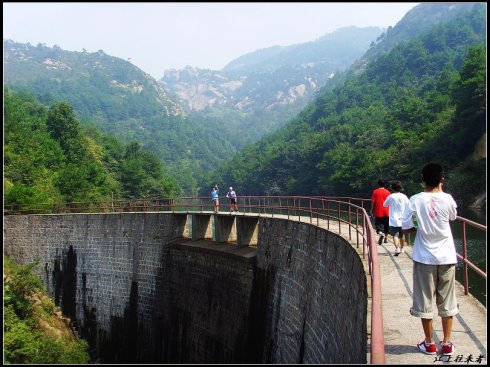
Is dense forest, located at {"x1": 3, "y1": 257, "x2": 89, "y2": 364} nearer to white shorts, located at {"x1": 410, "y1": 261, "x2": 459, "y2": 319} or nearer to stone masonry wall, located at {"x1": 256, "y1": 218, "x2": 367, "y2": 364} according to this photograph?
stone masonry wall, located at {"x1": 256, "y1": 218, "x2": 367, "y2": 364}

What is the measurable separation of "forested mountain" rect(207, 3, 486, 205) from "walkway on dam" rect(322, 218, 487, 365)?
120 feet

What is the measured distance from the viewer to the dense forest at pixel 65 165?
42438 mm

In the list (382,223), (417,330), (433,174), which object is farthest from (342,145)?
(433,174)

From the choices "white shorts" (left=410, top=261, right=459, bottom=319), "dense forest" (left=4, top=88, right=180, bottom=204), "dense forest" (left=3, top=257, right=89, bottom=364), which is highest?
"white shorts" (left=410, top=261, right=459, bottom=319)

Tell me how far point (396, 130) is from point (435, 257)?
63.1 meters

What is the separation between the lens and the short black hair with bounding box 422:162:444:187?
5254 mm

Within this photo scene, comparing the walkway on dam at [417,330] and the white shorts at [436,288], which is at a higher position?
the white shorts at [436,288]

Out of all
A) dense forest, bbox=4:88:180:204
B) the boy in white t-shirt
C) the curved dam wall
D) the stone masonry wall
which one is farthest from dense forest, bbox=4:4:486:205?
the boy in white t-shirt

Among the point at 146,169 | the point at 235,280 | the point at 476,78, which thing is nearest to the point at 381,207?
the point at 235,280

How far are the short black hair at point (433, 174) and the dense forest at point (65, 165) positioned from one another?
3077 centimetres

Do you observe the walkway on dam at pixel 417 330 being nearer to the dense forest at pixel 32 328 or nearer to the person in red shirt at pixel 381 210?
the person in red shirt at pixel 381 210

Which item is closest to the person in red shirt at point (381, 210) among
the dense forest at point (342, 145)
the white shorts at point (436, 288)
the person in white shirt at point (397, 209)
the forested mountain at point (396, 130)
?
the person in white shirt at point (397, 209)

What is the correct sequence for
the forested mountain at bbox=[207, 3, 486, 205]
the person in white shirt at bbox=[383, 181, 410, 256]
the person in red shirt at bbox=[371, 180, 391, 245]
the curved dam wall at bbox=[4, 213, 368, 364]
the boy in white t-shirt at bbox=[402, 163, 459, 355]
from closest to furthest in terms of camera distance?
the boy in white t-shirt at bbox=[402, 163, 459, 355] → the person in white shirt at bbox=[383, 181, 410, 256] → the curved dam wall at bbox=[4, 213, 368, 364] → the person in red shirt at bbox=[371, 180, 391, 245] → the forested mountain at bbox=[207, 3, 486, 205]

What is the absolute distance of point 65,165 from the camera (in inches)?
2105
